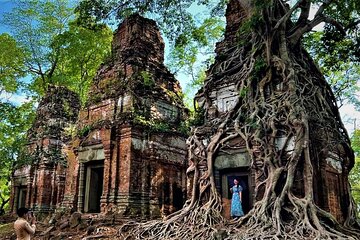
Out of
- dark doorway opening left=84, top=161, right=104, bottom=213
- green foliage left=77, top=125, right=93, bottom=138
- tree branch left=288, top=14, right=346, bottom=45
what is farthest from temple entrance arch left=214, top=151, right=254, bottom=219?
green foliage left=77, top=125, right=93, bottom=138

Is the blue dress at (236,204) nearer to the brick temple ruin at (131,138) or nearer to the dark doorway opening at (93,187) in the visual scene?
Answer: the brick temple ruin at (131,138)

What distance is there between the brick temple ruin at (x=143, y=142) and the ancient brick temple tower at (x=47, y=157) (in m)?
3.02

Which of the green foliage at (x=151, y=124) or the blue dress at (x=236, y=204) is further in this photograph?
the green foliage at (x=151, y=124)

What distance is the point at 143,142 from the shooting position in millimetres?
11234

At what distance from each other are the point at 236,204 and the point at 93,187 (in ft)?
18.2

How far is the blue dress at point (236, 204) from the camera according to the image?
8.01m

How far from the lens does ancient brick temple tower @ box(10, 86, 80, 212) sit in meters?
14.7

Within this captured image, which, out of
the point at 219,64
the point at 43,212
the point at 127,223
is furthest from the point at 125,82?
the point at 43,212

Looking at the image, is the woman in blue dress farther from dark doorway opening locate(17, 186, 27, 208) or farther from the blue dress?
dark doorway opening locate(17, 186, 27, 208)

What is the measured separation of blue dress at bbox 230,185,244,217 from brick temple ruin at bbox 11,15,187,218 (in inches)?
128

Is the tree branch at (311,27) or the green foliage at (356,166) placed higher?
the tree branch at (311,27)

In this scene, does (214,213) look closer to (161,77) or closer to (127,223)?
(127,223)

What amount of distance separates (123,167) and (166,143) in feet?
6.00

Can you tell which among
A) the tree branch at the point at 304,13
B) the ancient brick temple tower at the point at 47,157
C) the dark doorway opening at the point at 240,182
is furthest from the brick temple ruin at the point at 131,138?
the tree branch at the point at 304,13
